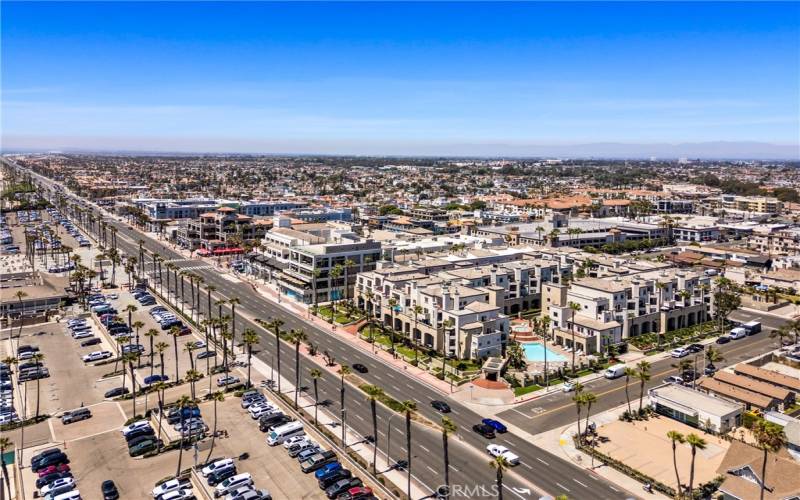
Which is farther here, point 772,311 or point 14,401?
Answer: point 772,311

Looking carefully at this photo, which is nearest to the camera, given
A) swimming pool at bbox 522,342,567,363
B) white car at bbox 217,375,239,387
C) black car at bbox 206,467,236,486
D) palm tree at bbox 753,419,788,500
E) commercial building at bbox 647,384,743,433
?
palm tree at bbox 753,419,788,500

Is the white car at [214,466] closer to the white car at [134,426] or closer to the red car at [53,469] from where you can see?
the white car at [134,426]

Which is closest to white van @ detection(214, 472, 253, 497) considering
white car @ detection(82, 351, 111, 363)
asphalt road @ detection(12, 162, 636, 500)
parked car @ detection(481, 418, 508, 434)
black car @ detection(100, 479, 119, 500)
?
black car @ detection(100, 479, 119, 500)

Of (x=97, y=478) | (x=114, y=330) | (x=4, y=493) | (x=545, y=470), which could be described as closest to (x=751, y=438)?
(x=545, y=470)

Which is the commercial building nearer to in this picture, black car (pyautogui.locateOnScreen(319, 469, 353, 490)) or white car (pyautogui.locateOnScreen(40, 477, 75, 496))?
black car (pyautogui.locateOnScreen(319, 469, 353, 490))

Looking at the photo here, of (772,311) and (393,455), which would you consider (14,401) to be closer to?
(393,455)

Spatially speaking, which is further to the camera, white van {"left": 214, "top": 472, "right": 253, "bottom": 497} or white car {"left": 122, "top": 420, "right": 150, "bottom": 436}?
white car {"left": 122, "top": 420, "right": 150, "bottom": 436}
